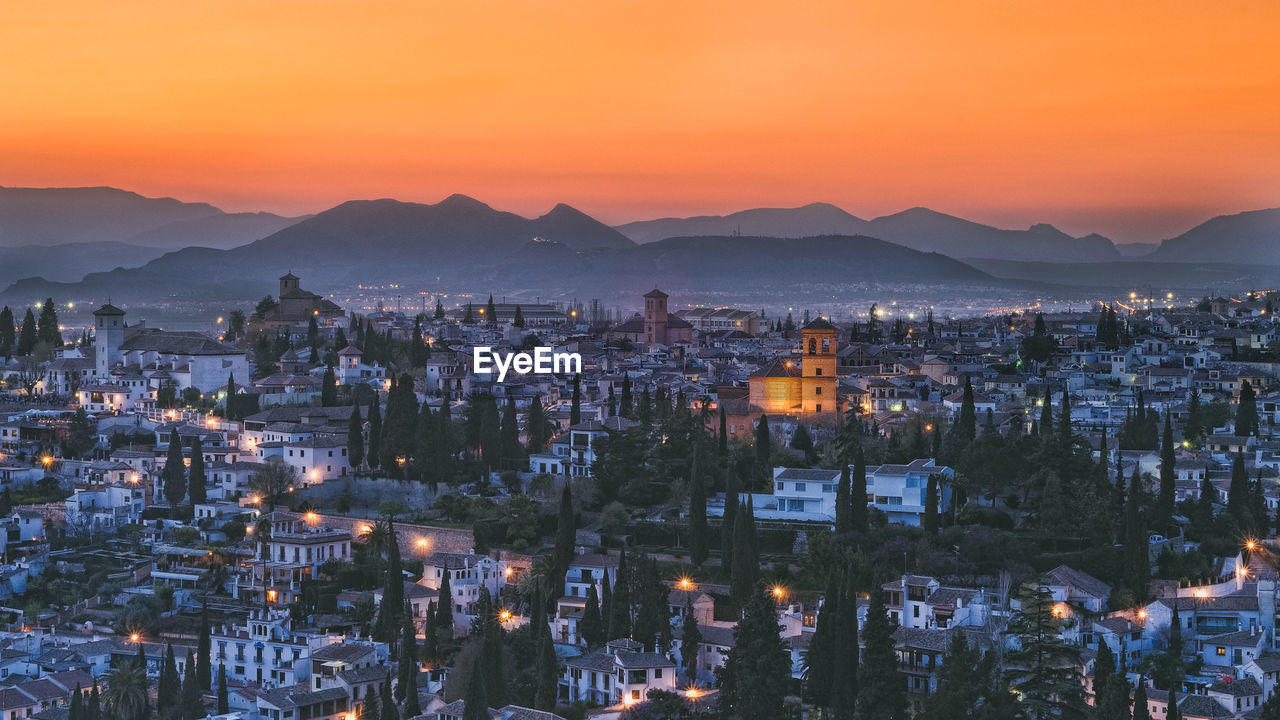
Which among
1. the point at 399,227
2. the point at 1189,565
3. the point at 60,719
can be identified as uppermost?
the point at 399,227

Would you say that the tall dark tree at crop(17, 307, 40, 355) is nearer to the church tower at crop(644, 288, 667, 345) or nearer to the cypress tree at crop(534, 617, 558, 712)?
the church tower at crop(644, 288, 667, 345)

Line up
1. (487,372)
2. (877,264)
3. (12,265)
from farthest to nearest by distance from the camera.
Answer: (877,264), (12,265), (487,372)

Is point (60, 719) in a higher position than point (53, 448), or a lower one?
lower

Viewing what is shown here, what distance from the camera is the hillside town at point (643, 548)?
2905 cm

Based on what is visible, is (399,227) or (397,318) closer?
(397,318)

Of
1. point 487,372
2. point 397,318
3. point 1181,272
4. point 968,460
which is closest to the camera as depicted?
point 968,460

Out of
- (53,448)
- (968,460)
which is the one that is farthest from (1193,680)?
(53,448)

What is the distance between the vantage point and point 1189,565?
1287 inches

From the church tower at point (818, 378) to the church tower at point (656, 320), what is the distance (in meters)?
24.9

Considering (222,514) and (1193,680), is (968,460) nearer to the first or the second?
(1193,680)

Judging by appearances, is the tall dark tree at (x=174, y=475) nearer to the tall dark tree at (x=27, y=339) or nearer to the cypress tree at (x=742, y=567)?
the cypress tree at (x=742, y=567)

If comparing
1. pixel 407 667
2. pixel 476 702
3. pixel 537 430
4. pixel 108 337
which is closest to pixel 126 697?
pixel 407 667

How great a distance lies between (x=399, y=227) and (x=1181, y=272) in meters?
83.6

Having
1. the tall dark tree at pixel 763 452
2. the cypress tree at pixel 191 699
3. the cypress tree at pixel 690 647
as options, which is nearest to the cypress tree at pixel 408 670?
the cypress tree at pixel 191 699
